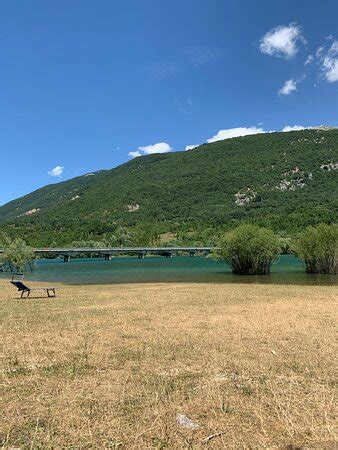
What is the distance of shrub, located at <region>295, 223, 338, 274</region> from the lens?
4478 centimetres

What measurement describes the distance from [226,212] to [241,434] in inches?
7581

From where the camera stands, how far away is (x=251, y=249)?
48.2 m

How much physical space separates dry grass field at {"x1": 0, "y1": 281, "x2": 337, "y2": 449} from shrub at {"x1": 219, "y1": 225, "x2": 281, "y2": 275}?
33.6 metres

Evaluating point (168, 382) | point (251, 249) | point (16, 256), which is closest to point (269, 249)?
point (251, 249)

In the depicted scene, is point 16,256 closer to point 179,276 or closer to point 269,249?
point 179,276

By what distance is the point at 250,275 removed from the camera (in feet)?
156

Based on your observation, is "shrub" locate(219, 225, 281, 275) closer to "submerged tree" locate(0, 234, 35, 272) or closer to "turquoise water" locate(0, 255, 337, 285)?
"turquoise water" locate(0, 255, 337, 285)

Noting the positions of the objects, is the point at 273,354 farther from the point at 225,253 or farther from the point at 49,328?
the point at 225,253

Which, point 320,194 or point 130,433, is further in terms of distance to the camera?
point 320,194

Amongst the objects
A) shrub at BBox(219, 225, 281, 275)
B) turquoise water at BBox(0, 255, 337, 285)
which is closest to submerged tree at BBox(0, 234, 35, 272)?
turquoise water at BBox(0, 255, 337, 285)

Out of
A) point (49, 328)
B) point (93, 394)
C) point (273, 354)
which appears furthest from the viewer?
Result: point (49, 328)

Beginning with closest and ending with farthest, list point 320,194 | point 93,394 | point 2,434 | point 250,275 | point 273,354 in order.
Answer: point 2,434, point 93,394, point 273,354, point 250,275, point 320,194

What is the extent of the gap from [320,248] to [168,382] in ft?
135

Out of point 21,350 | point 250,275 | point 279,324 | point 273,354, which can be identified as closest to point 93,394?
point 21,350
